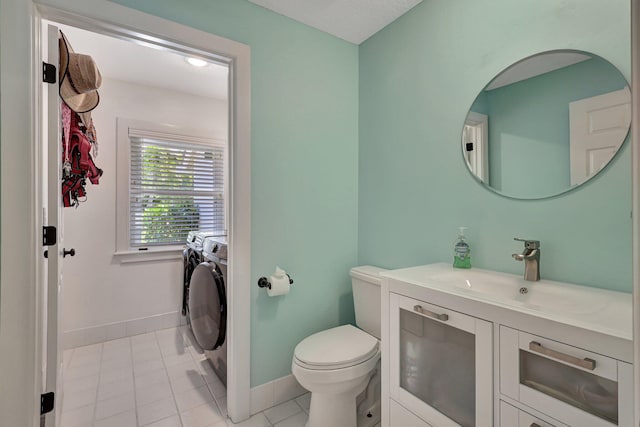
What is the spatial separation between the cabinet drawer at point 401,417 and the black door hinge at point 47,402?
1.58 metres

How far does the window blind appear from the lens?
287cm

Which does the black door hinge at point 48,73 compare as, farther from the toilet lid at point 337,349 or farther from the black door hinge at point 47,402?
the toilet lid at point 337,349

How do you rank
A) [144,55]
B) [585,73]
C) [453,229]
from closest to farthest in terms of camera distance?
[585,73]
[453,229]
[144,55]

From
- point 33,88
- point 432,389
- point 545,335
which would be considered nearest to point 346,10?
point 33,88

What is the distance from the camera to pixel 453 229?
1567 mm

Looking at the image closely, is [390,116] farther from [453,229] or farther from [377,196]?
[453,229]

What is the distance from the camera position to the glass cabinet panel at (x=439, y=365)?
3.35ft

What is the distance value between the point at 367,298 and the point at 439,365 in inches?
27.9

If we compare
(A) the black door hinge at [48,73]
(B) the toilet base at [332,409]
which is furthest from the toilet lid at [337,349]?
(A) the black door hinge at [48,73]

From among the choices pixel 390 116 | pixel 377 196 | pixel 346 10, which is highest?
pixel 346 10

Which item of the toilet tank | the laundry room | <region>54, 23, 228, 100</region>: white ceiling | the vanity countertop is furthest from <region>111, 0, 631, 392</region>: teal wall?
<region>54, 23, 228, 100</region>: white ceiling

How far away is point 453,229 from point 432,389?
0.81 metres

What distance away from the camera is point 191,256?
8.71 feet

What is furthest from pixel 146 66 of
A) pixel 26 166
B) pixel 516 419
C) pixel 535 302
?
pixel 516 419
